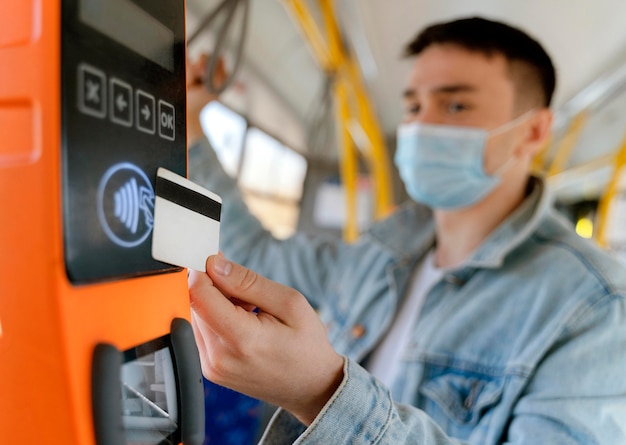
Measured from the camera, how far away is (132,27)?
350 mm

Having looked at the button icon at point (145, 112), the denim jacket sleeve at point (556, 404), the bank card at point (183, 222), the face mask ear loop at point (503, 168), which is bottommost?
the denim jacket sleeve at point (556, 404)

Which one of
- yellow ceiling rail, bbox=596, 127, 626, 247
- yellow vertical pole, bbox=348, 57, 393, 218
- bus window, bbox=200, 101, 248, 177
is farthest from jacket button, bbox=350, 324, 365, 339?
yellow ceiling rail, bbox=596, 127, 626, 247

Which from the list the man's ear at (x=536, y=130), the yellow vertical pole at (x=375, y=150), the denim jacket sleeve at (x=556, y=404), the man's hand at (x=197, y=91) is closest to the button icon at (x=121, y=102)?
the denim jacket sleeve at (x=556, y=404)

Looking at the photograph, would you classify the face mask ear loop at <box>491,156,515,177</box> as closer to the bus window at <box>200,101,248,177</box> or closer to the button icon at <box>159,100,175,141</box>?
the bus window at <box>200,101,248,177</box>

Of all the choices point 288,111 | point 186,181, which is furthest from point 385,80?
point 186,181

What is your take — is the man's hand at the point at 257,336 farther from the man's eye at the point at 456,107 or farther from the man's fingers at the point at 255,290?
the man's eye at the point at 456,107

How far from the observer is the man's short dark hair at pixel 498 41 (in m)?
1.43

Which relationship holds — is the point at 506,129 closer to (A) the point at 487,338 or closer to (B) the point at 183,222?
(A) the point at 487,338

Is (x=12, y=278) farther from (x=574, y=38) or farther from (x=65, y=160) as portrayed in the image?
(x=574, y=38)

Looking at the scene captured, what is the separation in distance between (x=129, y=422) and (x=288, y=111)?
9.37 feet

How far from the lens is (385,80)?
3746mm

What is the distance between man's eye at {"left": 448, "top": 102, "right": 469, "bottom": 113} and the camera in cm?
144

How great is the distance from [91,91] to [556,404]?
0.93m

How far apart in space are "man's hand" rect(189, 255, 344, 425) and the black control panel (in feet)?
0.26
